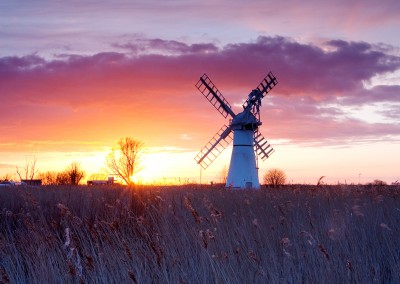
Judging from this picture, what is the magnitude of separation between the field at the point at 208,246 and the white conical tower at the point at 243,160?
2467 cm

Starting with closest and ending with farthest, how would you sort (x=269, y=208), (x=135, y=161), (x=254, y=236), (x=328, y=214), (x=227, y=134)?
(x=254, y=236) < (x=328, y=214) < (x=269, y=208) < (x=227, y=134) < (x=135, y=161)

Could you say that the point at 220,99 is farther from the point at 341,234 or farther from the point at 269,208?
the point at 341,234

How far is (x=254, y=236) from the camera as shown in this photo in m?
9.16

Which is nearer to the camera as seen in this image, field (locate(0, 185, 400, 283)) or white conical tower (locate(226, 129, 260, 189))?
field (locate(0, 185, 400, 283))

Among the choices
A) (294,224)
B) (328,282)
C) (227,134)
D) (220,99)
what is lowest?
(328,282)

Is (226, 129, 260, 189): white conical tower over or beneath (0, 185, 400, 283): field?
over

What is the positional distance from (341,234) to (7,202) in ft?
32.1

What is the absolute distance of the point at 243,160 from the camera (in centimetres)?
3919

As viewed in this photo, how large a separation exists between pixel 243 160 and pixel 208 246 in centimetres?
3123

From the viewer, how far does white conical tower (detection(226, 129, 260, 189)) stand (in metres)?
38.9

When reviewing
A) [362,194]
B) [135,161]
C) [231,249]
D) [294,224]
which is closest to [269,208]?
[294,224]

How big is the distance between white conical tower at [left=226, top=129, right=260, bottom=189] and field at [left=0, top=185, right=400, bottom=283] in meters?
24.7

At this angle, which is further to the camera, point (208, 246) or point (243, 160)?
point (243, 160)

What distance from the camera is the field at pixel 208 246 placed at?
6.80 meters
